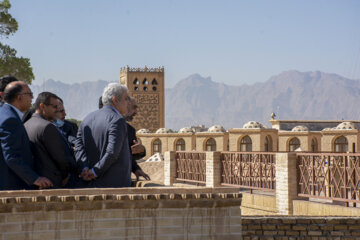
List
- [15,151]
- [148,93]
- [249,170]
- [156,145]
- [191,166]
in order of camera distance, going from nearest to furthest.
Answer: [15,151], [249,170], [191,166], [156,145], [148,93]

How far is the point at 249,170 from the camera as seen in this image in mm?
13633

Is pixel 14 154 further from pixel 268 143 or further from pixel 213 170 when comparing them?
pixel 268 143

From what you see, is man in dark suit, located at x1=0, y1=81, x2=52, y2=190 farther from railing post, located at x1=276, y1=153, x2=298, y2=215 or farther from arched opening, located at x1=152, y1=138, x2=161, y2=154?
arched opening, located at x1=152, y1=138, x2=161, y2=154

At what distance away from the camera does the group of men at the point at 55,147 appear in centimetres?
443

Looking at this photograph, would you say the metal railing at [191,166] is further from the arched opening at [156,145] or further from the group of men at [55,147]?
the arched opening at [156,145]

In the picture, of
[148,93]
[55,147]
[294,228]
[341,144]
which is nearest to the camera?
[55,147]

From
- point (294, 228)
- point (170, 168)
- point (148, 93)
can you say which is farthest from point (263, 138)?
point (148, 93)

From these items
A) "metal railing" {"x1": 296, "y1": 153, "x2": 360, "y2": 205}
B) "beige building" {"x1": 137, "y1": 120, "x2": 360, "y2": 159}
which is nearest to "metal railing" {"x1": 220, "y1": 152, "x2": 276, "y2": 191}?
"metal railing" {"x1": 296, "y1": 153, "x2": 360, "y2": 205}

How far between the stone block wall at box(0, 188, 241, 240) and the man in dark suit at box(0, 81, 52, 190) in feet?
0.93

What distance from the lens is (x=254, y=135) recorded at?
26797 mm

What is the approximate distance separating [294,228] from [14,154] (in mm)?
4238

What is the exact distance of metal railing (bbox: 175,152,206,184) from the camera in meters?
15.7

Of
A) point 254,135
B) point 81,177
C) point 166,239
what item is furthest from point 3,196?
point 254,135

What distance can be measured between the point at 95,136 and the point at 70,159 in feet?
0.94
